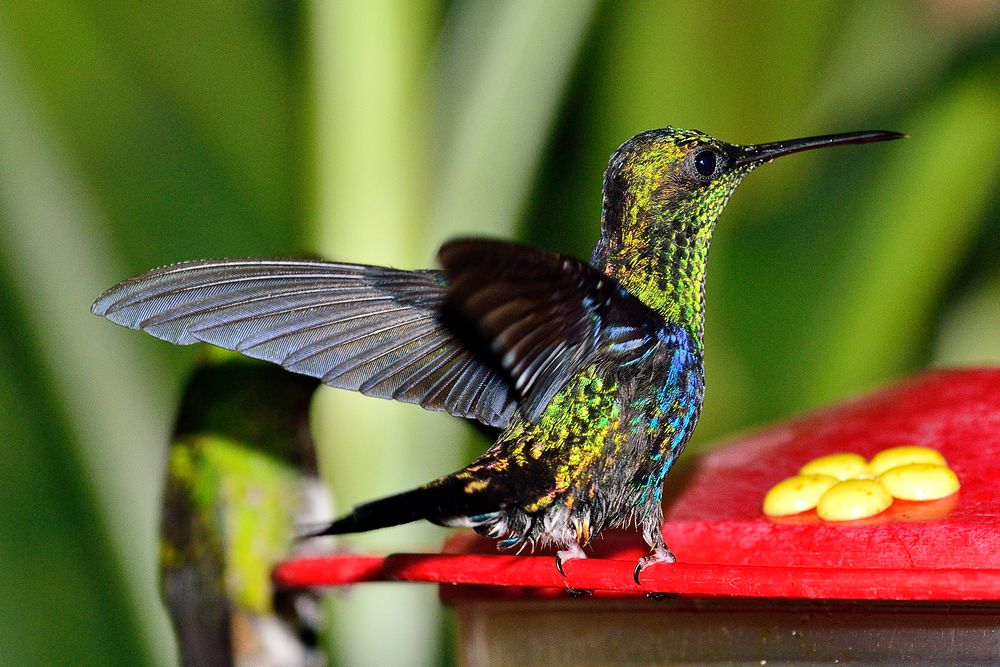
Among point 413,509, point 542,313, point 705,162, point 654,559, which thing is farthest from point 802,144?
point 413,509

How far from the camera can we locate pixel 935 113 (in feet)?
9.34

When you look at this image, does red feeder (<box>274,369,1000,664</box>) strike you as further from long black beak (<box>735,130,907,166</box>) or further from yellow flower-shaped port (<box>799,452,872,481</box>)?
long black beak (<box>735,130,907,166</box>)

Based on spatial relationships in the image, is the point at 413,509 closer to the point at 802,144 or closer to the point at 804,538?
the point at 804,538

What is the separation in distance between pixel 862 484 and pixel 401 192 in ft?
4.66

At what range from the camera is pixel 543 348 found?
4.50 feet

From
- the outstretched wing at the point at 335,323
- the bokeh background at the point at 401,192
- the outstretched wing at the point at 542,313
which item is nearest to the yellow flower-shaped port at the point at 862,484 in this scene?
the outstretched wing at the point at 542,313

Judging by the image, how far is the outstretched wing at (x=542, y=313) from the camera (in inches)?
42.4

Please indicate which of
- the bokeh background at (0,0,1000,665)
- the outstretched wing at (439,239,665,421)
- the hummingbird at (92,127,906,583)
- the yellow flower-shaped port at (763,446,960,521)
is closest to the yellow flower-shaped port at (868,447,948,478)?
the yellow flower-shaped port at (763,446,960,521)

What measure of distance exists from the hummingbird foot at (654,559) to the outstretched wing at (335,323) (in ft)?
0.98

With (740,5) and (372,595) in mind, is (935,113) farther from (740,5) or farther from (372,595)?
(372,595)

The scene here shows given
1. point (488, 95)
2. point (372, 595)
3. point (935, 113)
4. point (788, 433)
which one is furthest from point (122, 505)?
point (935, 113)

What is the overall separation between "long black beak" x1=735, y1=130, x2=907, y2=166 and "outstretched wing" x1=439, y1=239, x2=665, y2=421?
0.24 meters

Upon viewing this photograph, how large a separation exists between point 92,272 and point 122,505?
0.58 meters

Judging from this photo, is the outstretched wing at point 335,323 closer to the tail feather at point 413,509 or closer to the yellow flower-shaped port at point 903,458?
the tail feather at point 413,509
